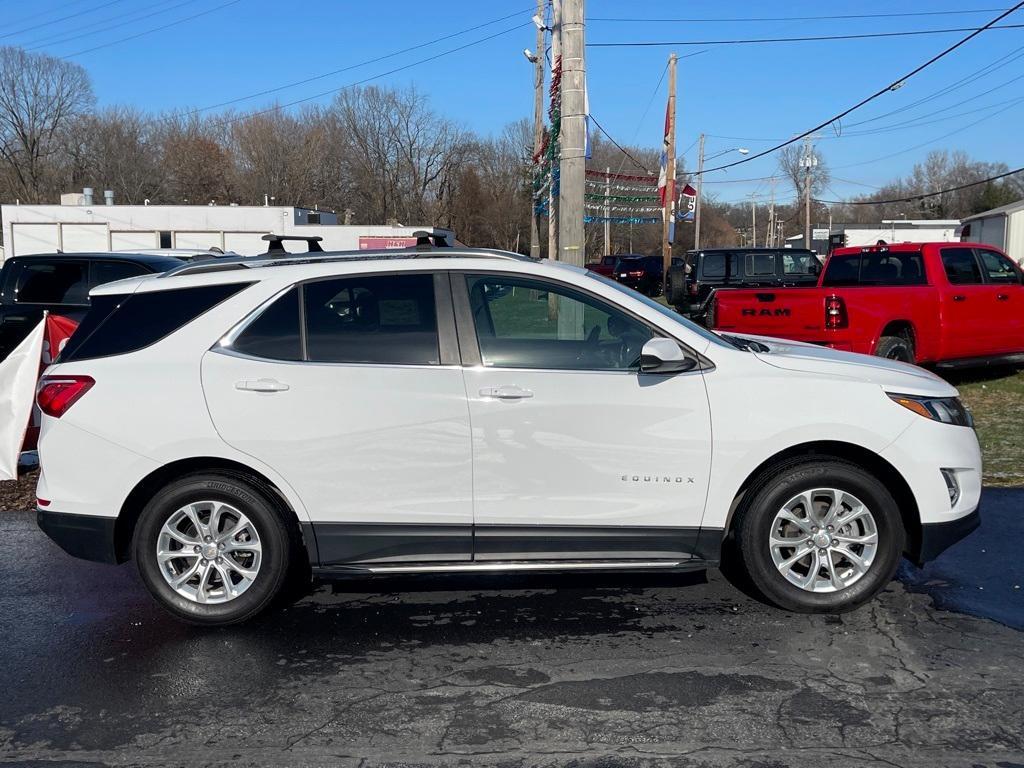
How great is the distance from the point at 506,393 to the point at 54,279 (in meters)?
8.79

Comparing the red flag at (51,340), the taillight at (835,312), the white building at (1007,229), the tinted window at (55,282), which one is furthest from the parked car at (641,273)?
the red flag at (51,340)

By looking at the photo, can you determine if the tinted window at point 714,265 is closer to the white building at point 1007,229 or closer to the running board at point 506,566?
the white building at point 1007,229

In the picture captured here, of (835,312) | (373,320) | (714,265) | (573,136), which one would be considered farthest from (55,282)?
(714,265)

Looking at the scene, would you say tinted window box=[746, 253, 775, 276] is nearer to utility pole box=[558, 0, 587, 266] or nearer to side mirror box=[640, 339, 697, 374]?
utility pole box=[558, 0, 587, 266]

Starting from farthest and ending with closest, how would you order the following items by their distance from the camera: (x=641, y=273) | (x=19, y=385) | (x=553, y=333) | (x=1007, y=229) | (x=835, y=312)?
(x=641, y=273), (x=1007, y=229), (x=835, y=312), (x=19, y=385), (x=553, y=333)

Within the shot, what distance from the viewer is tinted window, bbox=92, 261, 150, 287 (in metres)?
10.9

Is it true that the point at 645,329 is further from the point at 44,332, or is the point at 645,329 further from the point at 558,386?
the point at 44,332

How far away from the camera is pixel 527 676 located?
4.16m

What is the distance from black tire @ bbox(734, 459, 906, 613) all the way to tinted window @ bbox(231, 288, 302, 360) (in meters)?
2.43

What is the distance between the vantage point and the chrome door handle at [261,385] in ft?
15.0

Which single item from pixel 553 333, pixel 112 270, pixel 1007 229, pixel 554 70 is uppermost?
pixel 554 70

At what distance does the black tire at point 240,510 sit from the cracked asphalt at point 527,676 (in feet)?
0.41

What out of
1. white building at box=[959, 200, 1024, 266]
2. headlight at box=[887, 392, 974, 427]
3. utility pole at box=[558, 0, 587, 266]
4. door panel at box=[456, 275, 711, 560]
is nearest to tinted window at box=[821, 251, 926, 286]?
utility pole at box=[558, 0, 587, 266]

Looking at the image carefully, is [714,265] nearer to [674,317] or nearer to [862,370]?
[862,370]
